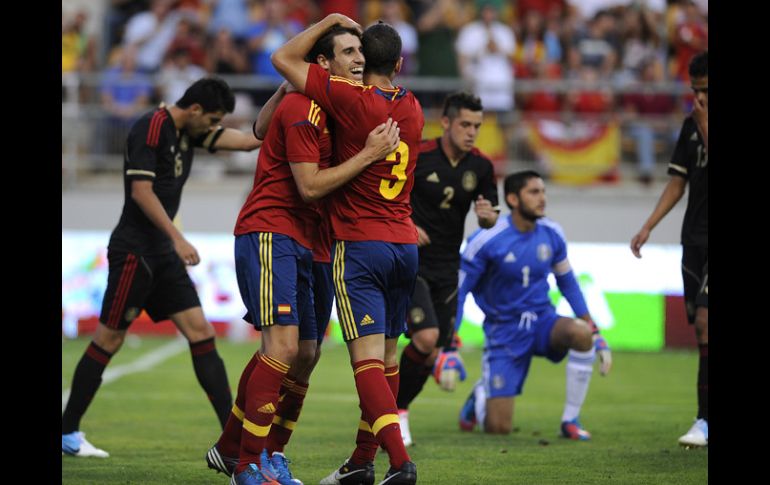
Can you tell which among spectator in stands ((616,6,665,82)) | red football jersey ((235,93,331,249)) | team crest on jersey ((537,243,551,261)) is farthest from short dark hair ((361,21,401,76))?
spectator in stands ((616,6,665,82))

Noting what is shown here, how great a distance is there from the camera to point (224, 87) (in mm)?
8133

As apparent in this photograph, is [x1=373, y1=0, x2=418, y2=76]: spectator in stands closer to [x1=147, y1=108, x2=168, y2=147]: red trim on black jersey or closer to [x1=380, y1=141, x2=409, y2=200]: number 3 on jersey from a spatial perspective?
[x1=147, y1=108, x2=168, y2=147]: red trim on black jersey

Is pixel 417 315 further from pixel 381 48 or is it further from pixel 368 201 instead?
pixel 381 48

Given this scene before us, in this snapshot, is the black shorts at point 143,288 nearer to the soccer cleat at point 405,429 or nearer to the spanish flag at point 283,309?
the soccer cleat at point 405,429

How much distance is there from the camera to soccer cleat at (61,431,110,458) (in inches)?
313

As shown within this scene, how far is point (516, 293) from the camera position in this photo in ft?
32.0

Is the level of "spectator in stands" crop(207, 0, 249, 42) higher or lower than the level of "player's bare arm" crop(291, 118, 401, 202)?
higher

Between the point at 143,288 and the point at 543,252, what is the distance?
3.14m

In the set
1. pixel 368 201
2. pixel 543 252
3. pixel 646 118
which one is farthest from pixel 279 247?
pixel 646 118

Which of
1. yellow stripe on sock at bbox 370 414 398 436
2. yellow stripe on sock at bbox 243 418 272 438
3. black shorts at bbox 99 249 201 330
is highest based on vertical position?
black shorts at bbox 99 249 201 330

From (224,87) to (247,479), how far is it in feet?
9.60

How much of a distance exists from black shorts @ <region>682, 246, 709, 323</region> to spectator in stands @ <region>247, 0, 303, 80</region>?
1076 cm

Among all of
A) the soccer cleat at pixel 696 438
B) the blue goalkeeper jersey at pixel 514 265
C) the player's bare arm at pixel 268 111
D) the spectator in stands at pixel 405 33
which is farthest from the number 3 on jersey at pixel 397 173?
the spectator in stands at pixel 405 33
